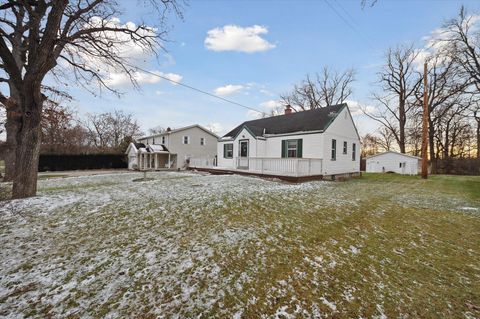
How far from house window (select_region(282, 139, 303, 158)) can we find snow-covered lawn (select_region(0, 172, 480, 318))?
8952mm

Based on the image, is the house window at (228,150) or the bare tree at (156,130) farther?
the bare tree at (156,130)

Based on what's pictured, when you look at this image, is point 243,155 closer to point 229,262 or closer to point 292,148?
point 292,148

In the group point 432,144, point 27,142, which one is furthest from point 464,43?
point 27,142

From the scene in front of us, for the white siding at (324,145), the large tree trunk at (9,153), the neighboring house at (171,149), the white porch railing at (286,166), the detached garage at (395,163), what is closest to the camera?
the large tree trunk at (9,153)

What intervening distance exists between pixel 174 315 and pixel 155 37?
9.14 metres

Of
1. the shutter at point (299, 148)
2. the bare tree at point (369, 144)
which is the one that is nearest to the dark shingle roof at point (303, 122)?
the shutter at point (299, 148)

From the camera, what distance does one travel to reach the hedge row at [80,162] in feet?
84.9

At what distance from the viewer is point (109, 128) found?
39.6 meters

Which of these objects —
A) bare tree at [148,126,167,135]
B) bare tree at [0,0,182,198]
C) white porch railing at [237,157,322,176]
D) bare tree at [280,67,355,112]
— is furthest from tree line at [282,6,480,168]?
bare tree at [148,126,167,135]

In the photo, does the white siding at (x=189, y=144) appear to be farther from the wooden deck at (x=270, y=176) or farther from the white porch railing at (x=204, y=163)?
the wooden deck at (x=270, y=176)

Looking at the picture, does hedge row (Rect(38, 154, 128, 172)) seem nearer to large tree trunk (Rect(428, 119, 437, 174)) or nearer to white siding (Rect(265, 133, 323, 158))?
white siding (Rect(265, 133, 323, 158))

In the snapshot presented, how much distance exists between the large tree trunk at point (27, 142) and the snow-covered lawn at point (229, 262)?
0.85 meters

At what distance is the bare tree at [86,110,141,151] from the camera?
3847 centimetres

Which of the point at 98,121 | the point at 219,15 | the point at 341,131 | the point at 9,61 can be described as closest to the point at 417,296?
the point at 9,61
